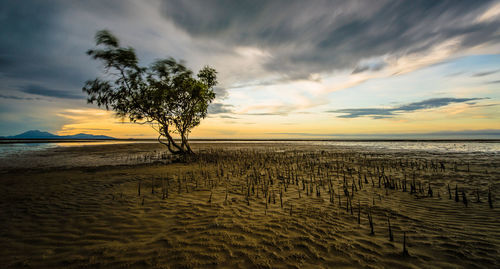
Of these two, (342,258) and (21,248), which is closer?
(342,258)

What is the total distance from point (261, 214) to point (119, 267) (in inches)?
151

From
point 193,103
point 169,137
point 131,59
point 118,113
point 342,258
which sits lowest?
point 342,258

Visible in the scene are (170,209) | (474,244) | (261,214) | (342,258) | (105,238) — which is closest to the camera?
(342,258)

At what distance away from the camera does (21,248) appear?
4.37 metres

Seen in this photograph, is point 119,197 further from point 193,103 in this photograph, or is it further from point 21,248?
point 193,103

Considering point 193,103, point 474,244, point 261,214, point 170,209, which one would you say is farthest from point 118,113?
point 474,244

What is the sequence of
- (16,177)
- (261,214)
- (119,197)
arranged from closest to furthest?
1. (261,214)
2. (119,197)
3. (16,177)

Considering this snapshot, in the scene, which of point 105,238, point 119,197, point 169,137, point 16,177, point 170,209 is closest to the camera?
point 105,238

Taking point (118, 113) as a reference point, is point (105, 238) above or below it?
below

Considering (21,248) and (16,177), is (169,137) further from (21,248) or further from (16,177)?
(21,248)

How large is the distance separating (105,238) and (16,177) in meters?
12.8

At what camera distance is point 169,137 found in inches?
826

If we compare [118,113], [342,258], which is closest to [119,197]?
[342,258]

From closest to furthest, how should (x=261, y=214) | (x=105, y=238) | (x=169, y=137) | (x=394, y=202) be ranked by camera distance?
(x=105, y=238) < (x=261, y=214) < (x=394, y=202) < (x=169, y=137)
